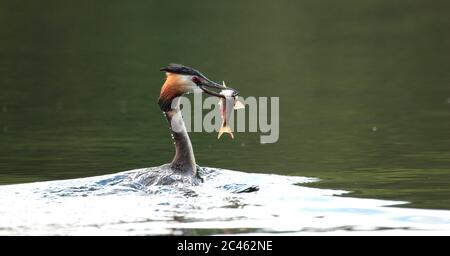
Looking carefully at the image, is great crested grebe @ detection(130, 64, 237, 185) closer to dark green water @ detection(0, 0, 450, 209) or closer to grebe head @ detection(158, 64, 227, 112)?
grebe head @ detection(158, 64, 227, 112)

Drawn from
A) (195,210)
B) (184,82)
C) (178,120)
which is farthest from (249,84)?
(195,210)

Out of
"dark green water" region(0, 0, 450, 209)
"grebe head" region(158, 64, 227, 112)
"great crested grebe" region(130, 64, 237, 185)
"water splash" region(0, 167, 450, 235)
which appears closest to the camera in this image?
"water splash" region(0, 167, 450, 235)

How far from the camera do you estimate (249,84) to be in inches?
1040

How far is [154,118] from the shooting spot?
22203 mm

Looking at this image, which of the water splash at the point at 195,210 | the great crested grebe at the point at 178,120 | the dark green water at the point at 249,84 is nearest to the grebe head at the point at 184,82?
the great crested grebe at the point at 178,120

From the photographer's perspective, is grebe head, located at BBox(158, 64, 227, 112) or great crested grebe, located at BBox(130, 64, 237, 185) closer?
great crested grebe, located at BBox(130, 64, 237, 185)

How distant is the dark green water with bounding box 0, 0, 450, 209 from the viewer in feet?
55.9

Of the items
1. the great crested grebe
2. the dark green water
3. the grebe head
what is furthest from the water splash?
the grebe head

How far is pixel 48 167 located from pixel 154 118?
5.54 m

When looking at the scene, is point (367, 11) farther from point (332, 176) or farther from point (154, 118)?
point (332, 176)

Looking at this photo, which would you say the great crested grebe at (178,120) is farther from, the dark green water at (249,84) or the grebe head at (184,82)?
the dark green water at (249,84)

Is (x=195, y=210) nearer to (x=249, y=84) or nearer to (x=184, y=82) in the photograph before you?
(x=184, y=82)
